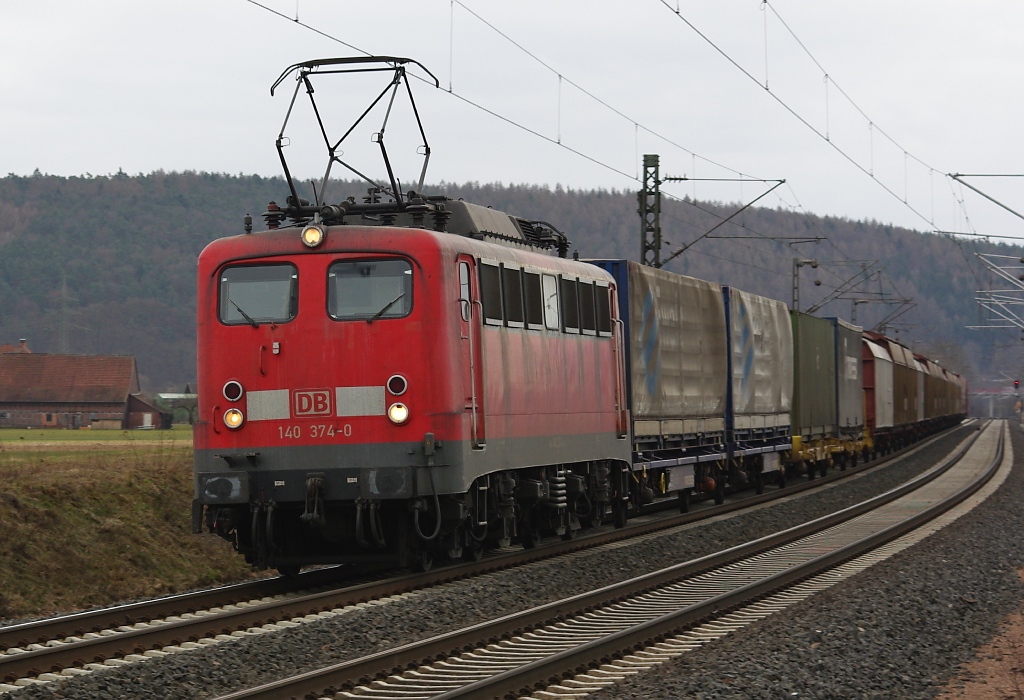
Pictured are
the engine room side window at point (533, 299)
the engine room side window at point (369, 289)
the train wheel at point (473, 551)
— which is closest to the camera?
→ the engine room side window at point (369, 289)

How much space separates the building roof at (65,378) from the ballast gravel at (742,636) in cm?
7748

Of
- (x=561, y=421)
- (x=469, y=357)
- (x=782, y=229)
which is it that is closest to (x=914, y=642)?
(x=469, y=357)

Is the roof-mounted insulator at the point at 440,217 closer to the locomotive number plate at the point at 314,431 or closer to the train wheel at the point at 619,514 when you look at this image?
the locomotive number plate at the point at 314,431

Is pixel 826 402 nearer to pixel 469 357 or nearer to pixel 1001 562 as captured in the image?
pixel 1001 562

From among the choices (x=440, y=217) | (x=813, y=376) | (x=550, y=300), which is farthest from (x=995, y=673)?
(x=813, y=376)

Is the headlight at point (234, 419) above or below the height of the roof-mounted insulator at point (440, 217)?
below

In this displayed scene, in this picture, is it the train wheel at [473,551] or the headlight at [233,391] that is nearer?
the headlight at [233,391]

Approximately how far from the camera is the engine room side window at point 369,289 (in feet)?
40.7

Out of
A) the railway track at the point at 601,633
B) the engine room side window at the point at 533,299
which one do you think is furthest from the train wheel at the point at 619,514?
the engine room side window at the point at 533,299

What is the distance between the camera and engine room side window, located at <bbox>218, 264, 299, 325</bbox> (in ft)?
41.2

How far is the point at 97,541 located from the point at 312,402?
14.1 feet

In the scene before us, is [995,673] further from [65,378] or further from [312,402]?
[65,378]

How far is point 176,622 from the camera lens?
1027 centimetres

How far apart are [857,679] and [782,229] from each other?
165m
